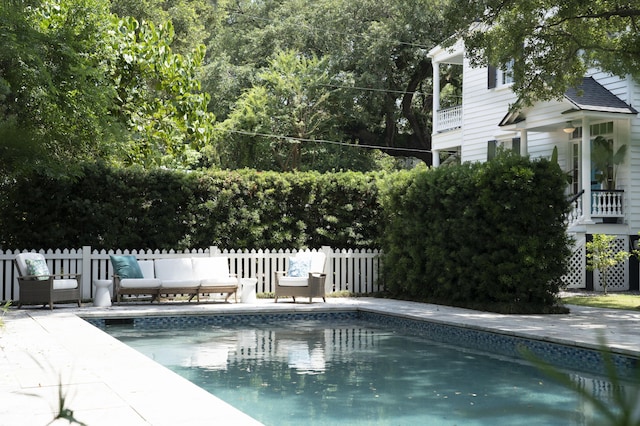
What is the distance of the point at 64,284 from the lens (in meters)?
12.1

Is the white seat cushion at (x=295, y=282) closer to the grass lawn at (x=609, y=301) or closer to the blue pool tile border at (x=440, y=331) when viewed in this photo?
the blue pool tile border at (x=440, y=331)

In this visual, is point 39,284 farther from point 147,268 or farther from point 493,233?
point 493,233

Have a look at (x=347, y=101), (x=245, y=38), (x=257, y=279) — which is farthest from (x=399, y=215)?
(x=245, y=38)

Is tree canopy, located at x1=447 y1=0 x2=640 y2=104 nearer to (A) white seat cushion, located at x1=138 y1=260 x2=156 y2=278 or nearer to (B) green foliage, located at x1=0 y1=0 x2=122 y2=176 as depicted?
(B) green foliage, located at x1=0 y1=0 x2=122 y2=176

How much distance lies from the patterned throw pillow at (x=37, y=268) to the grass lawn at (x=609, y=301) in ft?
30.7

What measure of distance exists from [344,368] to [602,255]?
8888 mm

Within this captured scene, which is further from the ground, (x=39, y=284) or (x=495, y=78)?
(x=495, y=78)

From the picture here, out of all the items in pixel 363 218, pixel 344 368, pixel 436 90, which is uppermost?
pixel 436 90

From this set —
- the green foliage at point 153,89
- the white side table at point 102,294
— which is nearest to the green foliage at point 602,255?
the green foliage at point 153,89

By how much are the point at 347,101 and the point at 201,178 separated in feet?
49.5

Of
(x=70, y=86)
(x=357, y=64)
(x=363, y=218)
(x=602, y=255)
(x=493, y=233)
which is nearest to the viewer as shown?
(x=70, y=86)

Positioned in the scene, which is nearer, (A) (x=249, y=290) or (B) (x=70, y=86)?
(B) (x=70, y=86)

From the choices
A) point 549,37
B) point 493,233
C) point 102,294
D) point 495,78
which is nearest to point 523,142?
point 495,78

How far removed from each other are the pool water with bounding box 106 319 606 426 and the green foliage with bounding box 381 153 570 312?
6.83 ft
